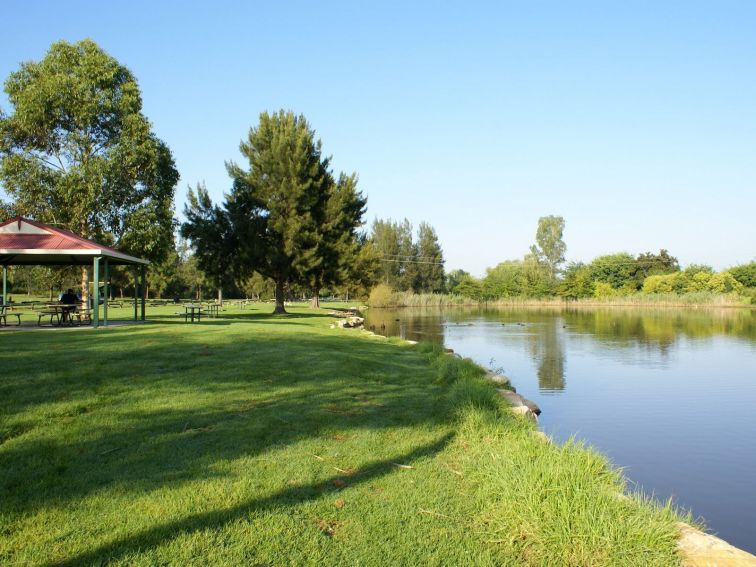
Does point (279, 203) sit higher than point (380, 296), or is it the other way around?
point (279, 203)

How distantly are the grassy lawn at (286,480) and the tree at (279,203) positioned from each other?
73.5 feet

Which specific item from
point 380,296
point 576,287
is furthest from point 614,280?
point 380,296

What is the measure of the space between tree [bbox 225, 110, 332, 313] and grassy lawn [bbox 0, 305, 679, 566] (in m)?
22.4

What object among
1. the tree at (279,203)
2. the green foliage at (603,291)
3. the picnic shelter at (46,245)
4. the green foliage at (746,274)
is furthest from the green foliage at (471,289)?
the picnic shelter at (46,245)

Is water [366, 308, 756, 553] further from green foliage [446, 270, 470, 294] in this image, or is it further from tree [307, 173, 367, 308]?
green foliage [446, 270, 470, 294]

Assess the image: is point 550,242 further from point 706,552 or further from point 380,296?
point 706,552

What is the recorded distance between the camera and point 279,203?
101 ft

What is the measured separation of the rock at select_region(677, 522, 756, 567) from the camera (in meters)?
3.70

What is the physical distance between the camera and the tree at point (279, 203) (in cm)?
3034

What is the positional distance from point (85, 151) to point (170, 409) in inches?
859

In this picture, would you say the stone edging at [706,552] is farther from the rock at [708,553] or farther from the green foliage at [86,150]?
the green foliage at [86,150]

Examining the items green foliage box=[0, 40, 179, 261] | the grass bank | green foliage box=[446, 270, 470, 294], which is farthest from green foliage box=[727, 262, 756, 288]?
green foliage box=[0, 40, 179, 261]

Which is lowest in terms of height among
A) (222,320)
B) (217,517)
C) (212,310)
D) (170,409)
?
(217,517)

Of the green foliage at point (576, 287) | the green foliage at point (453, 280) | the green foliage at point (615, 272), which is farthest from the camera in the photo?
the green foliage at point (453, 280)
